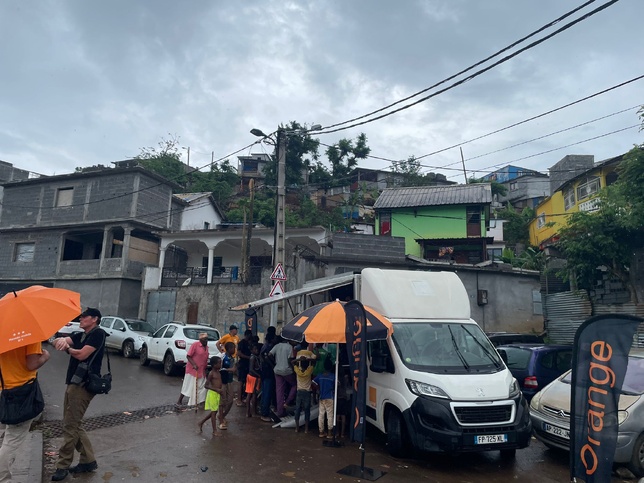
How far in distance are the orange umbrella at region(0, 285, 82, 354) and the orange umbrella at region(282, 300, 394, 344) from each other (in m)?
3.38

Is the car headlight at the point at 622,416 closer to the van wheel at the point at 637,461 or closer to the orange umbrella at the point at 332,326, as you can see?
the van wheel at the point at 637,461

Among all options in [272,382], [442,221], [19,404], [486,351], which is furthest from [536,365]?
[442,221]

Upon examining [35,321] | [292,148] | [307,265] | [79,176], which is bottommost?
[35,321]

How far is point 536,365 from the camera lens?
9172 millimetres

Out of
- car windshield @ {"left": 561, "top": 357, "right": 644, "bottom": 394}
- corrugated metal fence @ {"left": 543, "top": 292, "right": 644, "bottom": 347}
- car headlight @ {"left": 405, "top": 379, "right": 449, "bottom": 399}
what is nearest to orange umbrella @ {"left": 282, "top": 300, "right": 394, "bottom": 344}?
car headlight @ {"left": 405, "top": 379, "right": 449, "bottom": 399}

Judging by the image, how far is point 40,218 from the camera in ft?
94.7

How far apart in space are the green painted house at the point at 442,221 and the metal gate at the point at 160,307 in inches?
585

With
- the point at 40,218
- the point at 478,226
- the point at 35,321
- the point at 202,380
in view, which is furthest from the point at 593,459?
the point at 40,218

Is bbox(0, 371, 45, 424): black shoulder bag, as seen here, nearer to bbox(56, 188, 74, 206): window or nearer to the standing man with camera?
the standing man with camera

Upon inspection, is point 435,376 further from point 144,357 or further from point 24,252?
point 24,252

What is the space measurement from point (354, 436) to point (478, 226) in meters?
26.1

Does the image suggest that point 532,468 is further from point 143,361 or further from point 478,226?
point 478,226

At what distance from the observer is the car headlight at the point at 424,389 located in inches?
244

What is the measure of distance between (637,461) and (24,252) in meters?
32.5
